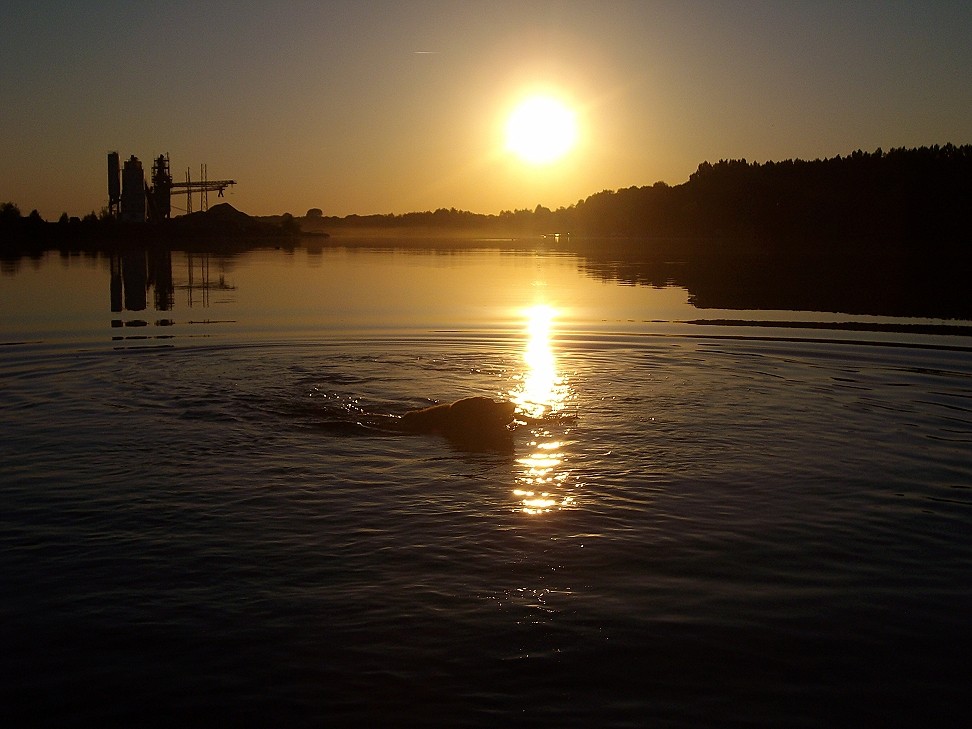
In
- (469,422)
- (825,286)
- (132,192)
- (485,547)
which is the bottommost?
(485,547)

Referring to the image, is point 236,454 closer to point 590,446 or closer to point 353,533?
point 353,533

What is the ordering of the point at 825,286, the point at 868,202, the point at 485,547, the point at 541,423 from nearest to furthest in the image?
the point at 485,547 → the point at 541,423 → the point at 825,286 → the point at 868,202

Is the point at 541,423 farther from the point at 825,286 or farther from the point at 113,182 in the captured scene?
the point at 113,182

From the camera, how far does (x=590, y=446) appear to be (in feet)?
46.0

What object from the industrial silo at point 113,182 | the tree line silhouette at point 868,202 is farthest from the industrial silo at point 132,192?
the tree line silhouette at point 868,202

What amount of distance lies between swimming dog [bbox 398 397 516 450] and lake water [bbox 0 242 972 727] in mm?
668

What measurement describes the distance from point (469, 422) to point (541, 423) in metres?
1.49

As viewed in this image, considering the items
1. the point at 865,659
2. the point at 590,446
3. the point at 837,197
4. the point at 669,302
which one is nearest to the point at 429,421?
the point at 590,446

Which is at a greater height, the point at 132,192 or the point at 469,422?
the point at 132,192

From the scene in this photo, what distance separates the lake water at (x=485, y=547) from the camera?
6816mm

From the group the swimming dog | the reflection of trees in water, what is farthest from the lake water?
the reflection of trees in water

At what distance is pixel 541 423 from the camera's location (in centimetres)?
1569

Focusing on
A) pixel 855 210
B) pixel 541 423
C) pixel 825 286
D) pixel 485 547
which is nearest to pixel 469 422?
pixel 541 423

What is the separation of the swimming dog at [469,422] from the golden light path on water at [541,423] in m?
0.58
